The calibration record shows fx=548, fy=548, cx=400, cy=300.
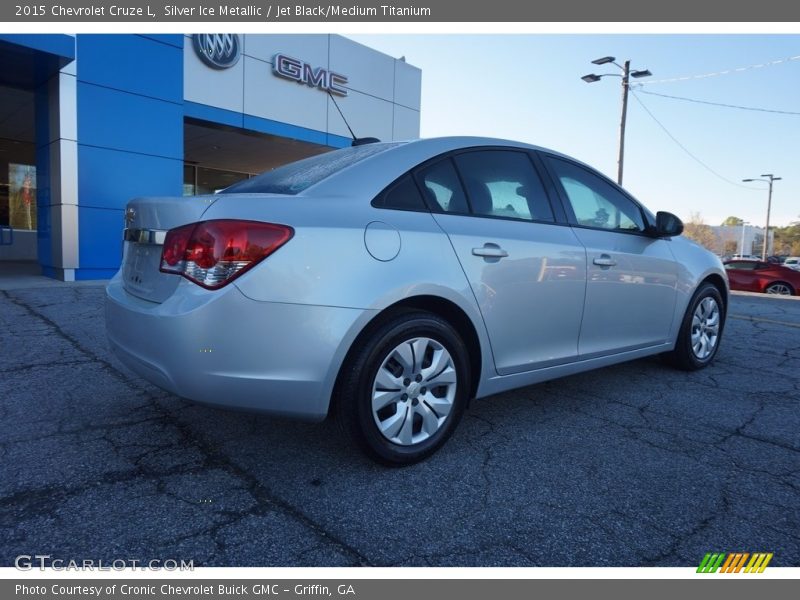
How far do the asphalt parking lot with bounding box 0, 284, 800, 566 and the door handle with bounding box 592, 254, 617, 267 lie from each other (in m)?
0.91

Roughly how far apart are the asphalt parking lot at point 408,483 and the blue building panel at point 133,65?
8.07 meters

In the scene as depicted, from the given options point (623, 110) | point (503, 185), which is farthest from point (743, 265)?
point (503, 185)

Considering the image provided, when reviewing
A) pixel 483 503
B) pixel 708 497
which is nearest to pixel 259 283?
pixel 483 503

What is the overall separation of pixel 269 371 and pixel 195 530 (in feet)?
2.02

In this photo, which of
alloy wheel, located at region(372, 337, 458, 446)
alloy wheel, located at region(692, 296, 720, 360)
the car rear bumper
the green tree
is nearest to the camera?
the car rear bumper

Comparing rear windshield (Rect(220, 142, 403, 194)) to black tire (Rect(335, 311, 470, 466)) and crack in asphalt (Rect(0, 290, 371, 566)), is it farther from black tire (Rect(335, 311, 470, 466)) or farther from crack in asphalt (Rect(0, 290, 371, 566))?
crack in asphalt (Rect(0, 290, 371, 566))

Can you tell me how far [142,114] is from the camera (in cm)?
1052

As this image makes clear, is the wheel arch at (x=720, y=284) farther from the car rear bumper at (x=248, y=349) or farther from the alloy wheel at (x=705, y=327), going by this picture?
the car rear bumper at (x=248, y=349)

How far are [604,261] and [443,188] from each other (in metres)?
1.27

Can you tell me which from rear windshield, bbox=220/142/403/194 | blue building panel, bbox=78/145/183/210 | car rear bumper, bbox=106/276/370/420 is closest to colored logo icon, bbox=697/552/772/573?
car rear bumper, bbox=106/276/370/420

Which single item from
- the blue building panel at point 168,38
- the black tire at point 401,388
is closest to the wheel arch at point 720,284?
the black tire at point 401,388

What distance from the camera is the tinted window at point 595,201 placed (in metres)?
3.42

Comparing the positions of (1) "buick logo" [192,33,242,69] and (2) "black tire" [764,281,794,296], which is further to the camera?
(2) "black tire" [764,281,794,296]

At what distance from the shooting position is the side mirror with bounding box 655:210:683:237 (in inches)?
152
